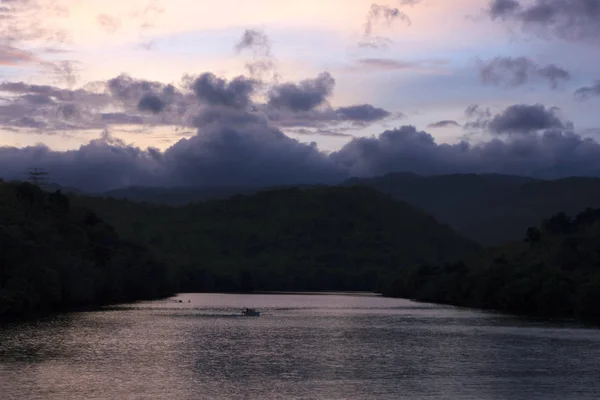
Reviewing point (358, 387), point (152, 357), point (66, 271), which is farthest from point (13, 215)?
point (358, 387)

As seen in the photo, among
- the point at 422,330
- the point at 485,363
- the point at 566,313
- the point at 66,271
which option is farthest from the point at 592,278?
the point at 66,271

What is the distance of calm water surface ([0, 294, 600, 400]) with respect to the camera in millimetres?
77688

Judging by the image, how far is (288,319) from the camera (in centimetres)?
17850

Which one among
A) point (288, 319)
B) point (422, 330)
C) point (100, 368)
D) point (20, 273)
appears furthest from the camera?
point (288, 319)

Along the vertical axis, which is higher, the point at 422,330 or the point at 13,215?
the point at 13,215

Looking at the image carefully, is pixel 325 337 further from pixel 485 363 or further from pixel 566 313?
pixel 566 313

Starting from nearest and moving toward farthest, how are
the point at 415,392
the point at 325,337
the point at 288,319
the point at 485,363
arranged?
the point at 415,392 < the point at 485,363 < the point at 325,337 < the point at 288,319

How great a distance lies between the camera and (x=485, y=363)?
9988 centimetres

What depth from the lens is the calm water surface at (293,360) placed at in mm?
77688

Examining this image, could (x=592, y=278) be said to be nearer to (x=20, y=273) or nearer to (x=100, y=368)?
(x=20, y=273)

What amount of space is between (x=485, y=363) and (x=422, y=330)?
1830 inches

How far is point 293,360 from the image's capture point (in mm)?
101062

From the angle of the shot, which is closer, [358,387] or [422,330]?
[358,387]

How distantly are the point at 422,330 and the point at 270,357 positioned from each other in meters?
47.4
